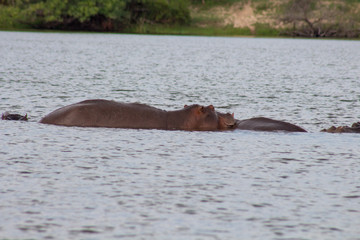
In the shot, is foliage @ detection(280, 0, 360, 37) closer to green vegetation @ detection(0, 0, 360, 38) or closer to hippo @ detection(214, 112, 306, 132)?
green vegetation @ detection(0, 0, 360, 38)

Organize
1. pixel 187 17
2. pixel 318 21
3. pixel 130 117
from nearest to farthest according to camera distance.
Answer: pixel 130 117 → pixel 318 21 → pixel 187 17

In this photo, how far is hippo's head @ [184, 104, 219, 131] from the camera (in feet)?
40.4

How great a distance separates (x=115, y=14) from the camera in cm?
7375

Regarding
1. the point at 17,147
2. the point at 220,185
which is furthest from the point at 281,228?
the point at 17,147

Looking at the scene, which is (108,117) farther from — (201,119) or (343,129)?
(343,129)

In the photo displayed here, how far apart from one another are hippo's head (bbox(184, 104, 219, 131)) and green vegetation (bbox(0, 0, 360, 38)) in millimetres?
59962

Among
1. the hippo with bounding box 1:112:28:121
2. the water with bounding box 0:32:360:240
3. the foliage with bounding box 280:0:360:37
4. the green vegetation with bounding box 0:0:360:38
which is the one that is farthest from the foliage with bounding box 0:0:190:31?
the hippo with bounding box 1:112:28:121

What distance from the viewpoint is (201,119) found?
12328 millimetres

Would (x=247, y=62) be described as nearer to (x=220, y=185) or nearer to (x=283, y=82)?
(x=283, y=82)

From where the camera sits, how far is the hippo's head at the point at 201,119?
12.3m

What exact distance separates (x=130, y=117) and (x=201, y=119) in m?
1.21

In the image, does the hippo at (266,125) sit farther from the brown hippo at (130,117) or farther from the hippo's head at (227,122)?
the brown hippo at (130,117)

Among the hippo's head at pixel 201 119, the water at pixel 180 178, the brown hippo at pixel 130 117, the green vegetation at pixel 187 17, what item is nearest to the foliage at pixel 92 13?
the green vegetation at pixel 187 17

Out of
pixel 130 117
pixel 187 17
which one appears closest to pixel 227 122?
pixel 130 117
